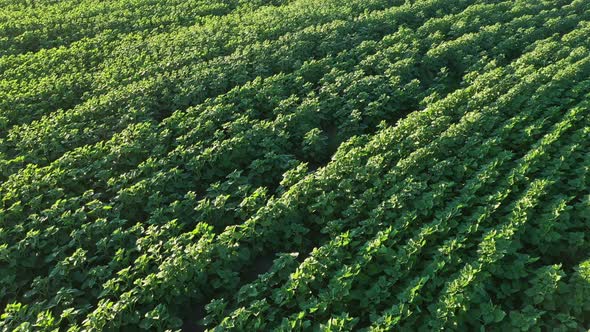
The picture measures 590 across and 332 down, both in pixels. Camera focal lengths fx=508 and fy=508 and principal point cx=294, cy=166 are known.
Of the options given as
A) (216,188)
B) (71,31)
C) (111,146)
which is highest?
(71,31)

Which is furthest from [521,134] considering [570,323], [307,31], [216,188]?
[307,31]

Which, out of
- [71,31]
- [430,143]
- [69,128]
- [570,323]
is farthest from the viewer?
[71,31]

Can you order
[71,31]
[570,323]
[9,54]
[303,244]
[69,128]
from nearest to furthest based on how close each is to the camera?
[570,323] < [303,244] < [69,128] < [9,54] < [71,31]

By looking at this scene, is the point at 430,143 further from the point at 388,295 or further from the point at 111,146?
the point at 111,146

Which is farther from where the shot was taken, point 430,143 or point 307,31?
point 307,31

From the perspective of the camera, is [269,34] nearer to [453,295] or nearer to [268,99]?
[268,99]

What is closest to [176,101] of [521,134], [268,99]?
[268,99]

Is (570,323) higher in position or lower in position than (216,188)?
lower
